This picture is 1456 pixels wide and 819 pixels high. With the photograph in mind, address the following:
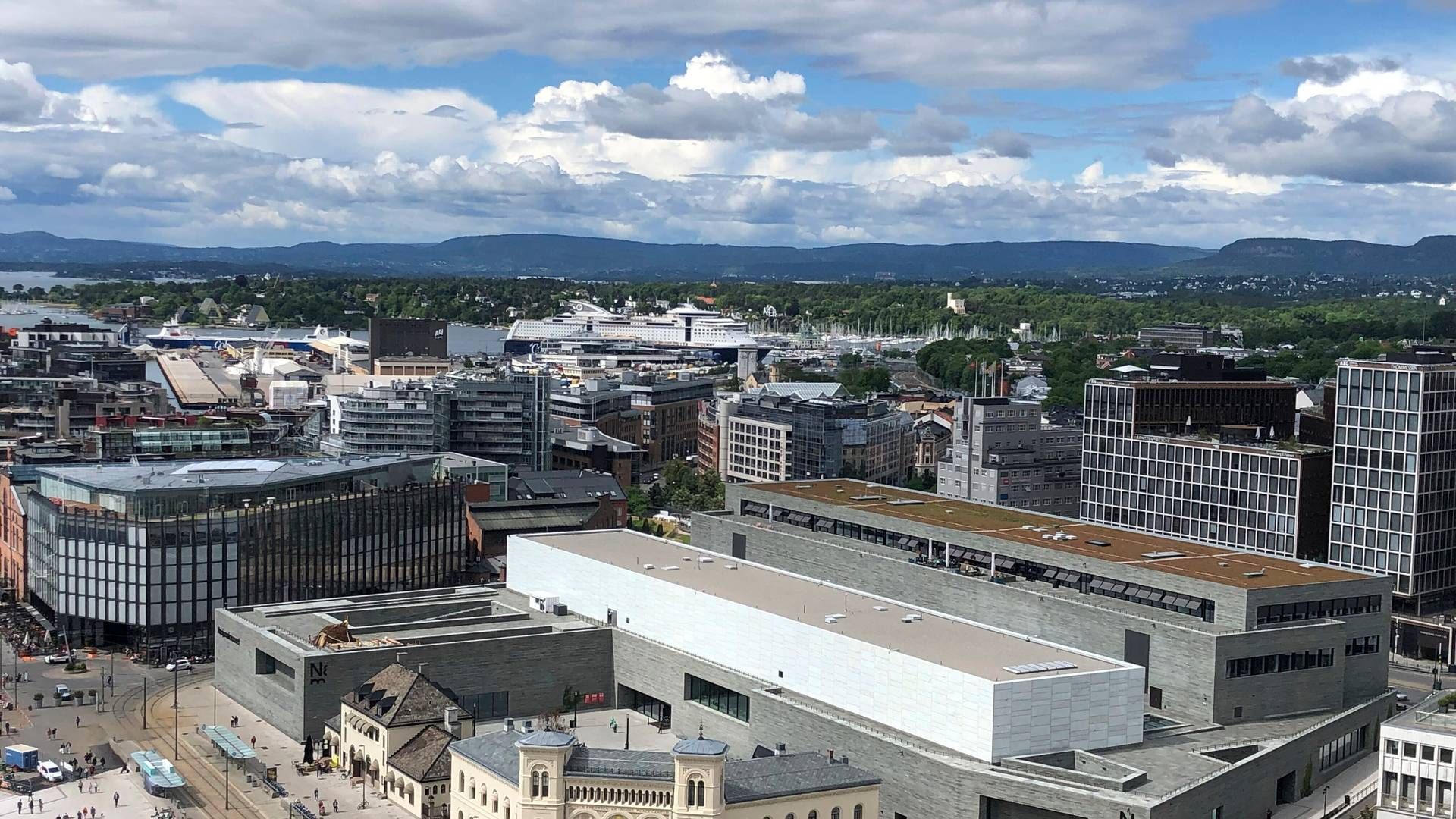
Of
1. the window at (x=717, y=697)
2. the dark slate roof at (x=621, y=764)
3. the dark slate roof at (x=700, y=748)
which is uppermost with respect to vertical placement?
the dark slate roof at (x=700, y=748)

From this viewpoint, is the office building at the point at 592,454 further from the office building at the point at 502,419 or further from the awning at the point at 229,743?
the awning at the point at 229,743

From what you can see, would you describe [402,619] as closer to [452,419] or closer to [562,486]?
[562,486]

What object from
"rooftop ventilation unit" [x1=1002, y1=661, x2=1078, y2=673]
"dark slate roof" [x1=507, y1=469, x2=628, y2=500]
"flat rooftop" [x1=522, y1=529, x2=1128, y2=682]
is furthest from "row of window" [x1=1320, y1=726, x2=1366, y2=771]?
"dark slate roof" [x1=507, y1=469, x2=628, y2=500]

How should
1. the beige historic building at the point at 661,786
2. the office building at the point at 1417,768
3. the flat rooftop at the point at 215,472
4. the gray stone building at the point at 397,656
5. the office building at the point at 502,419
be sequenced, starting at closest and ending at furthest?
the beige historic building at the point at 661,786 < the office building at the point at 1417,768 < the gray stone building at the point at 397,656 < the flat rooftop at the point at 215,472 < the office building at the point at 502,419

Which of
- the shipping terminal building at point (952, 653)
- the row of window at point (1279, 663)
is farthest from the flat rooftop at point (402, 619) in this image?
the row of window at point (1279, 663)

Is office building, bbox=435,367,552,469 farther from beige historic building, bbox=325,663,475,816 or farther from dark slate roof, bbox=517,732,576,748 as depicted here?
dark slate roof, bbox=517,732,576,748

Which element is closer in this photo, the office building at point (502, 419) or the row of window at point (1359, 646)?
the row of window at point (1359, 646)

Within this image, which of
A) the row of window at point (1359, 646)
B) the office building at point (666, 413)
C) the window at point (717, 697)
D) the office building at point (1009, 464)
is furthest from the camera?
the office building at point (666, 413)

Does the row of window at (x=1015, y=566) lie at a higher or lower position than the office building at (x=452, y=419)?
lower
